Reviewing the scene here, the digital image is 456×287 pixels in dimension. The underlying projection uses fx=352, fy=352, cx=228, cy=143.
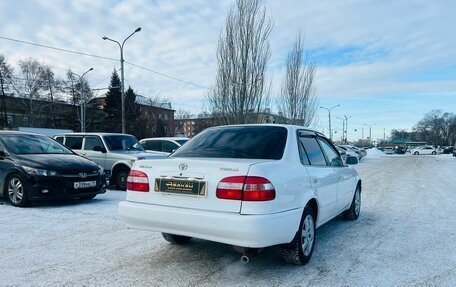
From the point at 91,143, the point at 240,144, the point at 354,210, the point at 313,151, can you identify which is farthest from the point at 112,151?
the point at 313,151

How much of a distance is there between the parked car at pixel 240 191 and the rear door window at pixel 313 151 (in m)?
0.02

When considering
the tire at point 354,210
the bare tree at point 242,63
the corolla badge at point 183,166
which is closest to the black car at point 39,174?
the corolla badge at point 183,166

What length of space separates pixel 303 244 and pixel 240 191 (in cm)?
114

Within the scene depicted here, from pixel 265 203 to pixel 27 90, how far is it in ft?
192

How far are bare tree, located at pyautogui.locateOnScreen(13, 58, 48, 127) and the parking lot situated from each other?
53.2 meters

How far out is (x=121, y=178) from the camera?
10211mm

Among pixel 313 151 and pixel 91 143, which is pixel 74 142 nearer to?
pixel 91 143

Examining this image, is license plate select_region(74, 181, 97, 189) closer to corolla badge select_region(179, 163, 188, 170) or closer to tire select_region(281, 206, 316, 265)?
corolla badge select_region(179, 163, 188, 170)

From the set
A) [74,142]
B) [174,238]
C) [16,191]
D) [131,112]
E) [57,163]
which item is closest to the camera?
[174,238]

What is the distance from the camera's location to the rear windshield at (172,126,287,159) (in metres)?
3.91

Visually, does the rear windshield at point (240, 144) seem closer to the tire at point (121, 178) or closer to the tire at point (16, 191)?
the tire at point (16, 191)

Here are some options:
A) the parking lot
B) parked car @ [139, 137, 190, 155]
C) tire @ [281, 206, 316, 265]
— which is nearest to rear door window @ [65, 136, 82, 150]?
parked car @ [139, 137, 190, 155]

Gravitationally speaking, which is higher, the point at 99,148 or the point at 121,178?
the point at 99,148

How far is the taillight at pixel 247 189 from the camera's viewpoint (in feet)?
10.6
